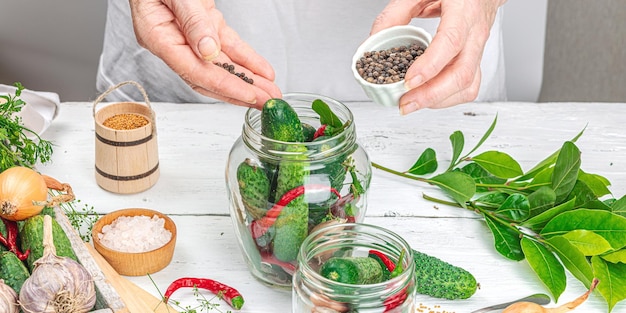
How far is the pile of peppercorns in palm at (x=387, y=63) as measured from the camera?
1305 mm

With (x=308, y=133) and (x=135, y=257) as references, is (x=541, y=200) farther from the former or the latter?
(x=135, y=257)

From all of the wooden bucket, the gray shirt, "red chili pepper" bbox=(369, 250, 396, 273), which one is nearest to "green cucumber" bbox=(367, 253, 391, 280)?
"red chili pepper" bbox=(369, 250, 396, 273)

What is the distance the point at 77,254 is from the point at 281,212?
0.32 meters

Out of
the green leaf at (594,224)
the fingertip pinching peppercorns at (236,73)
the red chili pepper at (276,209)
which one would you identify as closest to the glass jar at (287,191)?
the red chili pepper at (276,209)

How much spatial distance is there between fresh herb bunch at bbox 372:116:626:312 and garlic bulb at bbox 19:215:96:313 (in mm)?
663

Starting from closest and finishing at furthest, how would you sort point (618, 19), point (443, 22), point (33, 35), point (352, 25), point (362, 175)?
1. point (362, 175)
2. point (443, 22)
3. point (352, 25)
4. point (618, 19)
5. point (33, 35)

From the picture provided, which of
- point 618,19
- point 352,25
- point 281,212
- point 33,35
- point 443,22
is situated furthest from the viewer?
point 33,35

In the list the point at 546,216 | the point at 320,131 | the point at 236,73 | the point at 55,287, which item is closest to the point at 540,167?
the point at 546,216

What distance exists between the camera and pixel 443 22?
1359mm

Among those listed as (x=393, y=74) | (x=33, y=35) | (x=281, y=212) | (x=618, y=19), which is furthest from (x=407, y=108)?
(x=33, y=35)

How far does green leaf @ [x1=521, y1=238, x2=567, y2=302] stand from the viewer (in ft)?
4.07

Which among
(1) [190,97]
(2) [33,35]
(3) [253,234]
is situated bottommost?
(2) [33,35]

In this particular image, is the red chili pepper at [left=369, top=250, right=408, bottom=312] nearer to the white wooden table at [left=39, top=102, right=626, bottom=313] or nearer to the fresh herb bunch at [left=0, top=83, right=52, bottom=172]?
the white wooden table at [left=39, top=102, right=626, bottom=313]

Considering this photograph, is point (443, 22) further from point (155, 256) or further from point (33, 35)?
point (33, 35)
